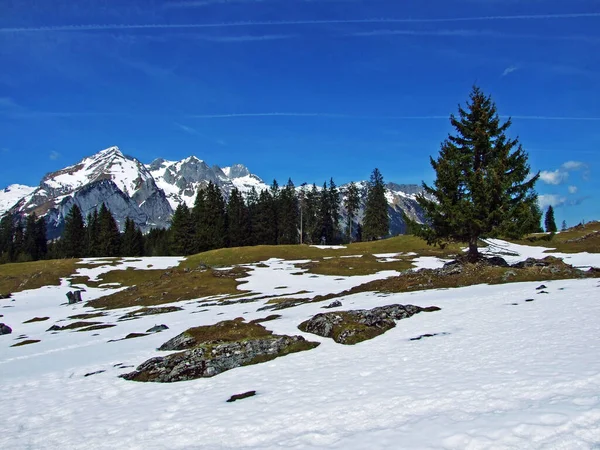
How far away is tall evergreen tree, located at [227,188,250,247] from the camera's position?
367ft

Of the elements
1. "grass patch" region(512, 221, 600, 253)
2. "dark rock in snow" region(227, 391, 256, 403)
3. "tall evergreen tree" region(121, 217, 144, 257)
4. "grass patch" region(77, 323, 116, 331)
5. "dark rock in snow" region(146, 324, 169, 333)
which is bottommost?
"grass patch" region(77, 323, 116, 331)

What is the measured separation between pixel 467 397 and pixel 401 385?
2104mm

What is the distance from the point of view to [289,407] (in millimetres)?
11188

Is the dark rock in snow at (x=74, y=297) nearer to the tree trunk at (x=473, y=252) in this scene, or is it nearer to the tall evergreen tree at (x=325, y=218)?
the tree trunk at (x=473, y=252)

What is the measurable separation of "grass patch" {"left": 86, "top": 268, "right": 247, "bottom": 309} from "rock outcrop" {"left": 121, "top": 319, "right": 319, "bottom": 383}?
30297 mm

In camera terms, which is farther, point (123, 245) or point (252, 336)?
point (123, 245)

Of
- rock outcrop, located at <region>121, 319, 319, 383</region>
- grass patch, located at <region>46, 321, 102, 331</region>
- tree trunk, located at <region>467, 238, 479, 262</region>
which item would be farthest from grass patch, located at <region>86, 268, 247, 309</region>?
rock outcrop, located at <region>121, 319, 319, 383</region>

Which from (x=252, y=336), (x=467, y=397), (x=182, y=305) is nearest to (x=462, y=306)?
(x=252, y=336)

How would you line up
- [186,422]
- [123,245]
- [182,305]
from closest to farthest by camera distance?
[186,422], [182,305], [123,245]

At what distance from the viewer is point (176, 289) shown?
52.5m

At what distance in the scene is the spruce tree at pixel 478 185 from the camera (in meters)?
34.4

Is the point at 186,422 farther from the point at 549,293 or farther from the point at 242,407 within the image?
the point at 549,293

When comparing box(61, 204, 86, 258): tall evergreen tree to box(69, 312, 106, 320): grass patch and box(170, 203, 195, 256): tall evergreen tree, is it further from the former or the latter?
box(69, 312, 106, 320): grass patch

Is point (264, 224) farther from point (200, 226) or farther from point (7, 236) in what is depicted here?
point (7, 236)
